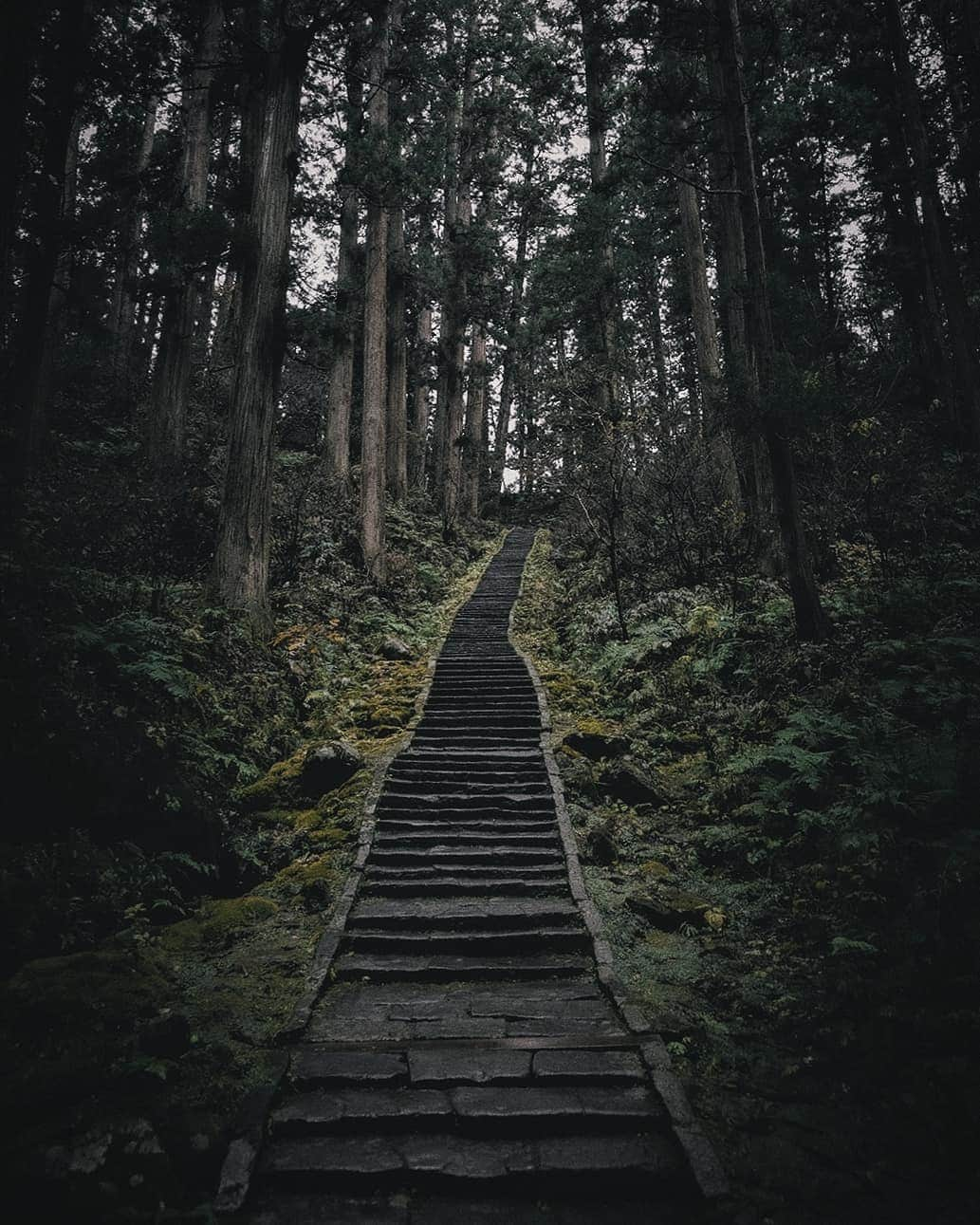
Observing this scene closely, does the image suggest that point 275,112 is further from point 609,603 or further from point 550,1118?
point 550,1118

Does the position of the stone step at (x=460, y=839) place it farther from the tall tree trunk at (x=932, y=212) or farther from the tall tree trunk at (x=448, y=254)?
the tall tree trunk at (x=448, y=254)

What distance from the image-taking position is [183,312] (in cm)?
1412

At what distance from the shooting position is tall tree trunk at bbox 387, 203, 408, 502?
61.1 feet

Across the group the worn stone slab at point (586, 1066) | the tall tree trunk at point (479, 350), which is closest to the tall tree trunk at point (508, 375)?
the tall tree trunk at point (479, 350)

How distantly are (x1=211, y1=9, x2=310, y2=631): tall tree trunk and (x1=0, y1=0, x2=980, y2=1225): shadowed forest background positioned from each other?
6 centimetres

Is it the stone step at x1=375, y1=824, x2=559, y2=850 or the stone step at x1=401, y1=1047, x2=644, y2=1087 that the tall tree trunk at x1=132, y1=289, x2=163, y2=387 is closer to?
the stone step at x1=375, y1=824, x2=559, y2=850

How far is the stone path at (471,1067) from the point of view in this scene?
10.1 feet

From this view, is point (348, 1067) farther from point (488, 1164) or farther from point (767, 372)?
point (767, 372)

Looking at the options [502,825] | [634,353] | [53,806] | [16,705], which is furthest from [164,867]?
[634,353]

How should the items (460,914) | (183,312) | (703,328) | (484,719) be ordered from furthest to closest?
(703,328), (183,312), (484,719), (460,914)

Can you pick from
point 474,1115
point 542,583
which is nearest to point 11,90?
point 474,1115

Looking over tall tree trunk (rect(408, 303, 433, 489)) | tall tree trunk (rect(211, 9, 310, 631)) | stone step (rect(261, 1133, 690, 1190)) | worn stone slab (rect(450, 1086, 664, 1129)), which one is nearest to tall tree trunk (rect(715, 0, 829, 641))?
tall tree trunk (rect(211, 9, 310, 631))

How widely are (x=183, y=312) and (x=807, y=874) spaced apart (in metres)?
15.6

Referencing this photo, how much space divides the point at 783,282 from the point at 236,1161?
10.9 meters
